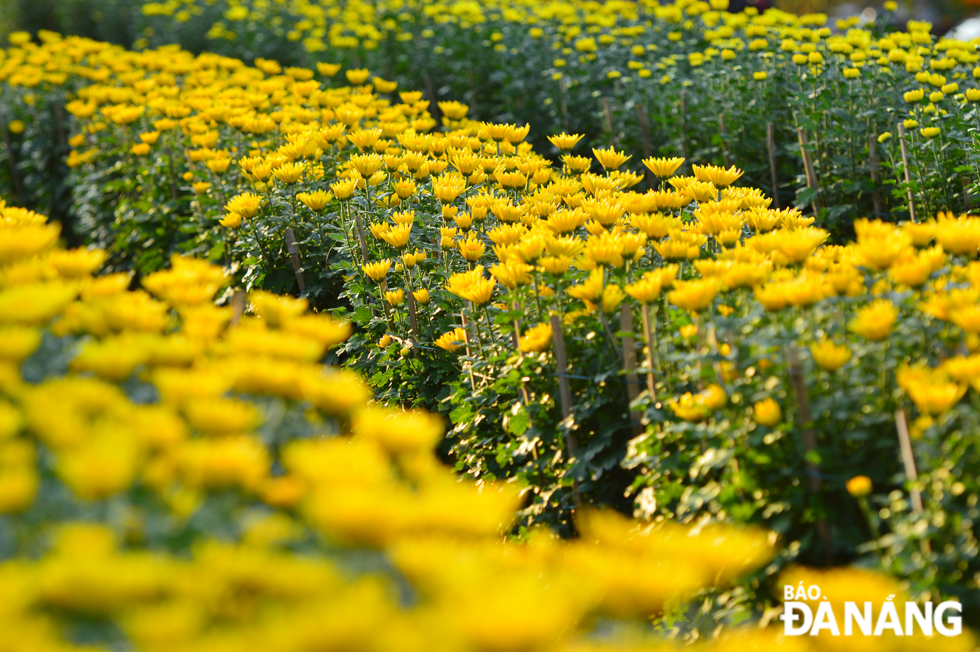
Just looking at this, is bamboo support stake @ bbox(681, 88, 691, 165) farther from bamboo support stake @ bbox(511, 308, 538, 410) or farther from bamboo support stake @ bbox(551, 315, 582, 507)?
bamboo support stake @ bbox(551, 315, 582, 507)

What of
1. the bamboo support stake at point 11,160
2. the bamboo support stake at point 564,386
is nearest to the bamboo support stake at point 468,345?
the bamboo support stake at point 564,386

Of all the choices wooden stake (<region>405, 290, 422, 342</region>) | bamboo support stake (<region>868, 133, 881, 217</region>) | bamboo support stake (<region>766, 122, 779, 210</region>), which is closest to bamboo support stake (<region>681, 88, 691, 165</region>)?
bamboo support stake (<region>766, 122, 779, 210</region>)

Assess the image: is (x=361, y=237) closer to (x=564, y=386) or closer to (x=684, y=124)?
(x=564, y=386)

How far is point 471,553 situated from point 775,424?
988 mm

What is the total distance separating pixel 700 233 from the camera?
2.87 meters

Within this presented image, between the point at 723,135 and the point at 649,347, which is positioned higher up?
the point at 723,135

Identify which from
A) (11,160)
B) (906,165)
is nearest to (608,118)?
(906,165)

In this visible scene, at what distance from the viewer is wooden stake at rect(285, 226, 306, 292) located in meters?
4.02

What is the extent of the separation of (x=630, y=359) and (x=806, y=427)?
0.65 metres

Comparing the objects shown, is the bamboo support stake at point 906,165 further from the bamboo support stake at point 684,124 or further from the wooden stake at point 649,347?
the wooden stake at point 649,347

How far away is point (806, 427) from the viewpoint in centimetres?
194

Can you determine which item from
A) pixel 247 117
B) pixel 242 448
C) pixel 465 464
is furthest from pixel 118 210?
pixel 242 448

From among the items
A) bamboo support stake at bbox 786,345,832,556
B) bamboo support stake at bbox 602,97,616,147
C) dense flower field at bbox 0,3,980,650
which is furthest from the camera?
bamboo support stake at bbox 602,97,616,147

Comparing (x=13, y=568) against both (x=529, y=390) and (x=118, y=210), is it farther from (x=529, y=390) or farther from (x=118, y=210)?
(x=118, y=210)
